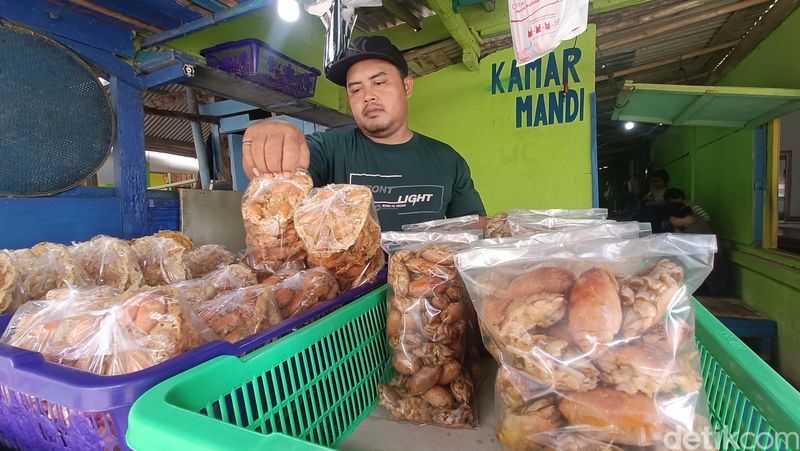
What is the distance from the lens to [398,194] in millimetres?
1792

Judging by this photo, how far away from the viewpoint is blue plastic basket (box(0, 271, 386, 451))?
410 millimetres

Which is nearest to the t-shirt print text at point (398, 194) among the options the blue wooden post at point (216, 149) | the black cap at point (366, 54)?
the black cap at point (366, 54)

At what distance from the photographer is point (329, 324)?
67 centimetres

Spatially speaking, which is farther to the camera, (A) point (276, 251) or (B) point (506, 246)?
(A) point (276, 251)

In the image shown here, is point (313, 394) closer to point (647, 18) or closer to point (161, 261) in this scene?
point (161, 261)

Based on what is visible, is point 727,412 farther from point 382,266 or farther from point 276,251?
point 276,251

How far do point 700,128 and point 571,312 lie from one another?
7907 mm

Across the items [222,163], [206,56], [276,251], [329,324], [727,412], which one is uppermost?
[206,56]

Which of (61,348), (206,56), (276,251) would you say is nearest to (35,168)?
(206,56)

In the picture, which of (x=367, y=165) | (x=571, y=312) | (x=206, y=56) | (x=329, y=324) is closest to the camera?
(x=571, y=312)

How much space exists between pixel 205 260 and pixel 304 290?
489 millimetres

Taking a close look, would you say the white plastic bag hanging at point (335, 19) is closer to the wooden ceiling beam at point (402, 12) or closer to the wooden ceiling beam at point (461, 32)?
the wooden ceiling beam at point (461, 32)

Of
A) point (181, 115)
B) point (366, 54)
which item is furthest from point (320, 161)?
point (181, 115)

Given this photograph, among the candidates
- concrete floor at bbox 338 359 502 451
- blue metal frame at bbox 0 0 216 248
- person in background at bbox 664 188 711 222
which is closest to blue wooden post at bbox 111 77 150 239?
blue metal frame at bbox 0 0 216 248
